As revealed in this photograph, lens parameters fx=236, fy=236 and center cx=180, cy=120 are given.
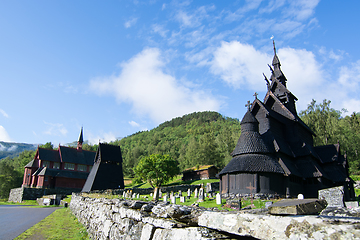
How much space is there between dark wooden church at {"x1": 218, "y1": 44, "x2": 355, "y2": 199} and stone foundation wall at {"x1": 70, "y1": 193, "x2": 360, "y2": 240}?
21.9 meters

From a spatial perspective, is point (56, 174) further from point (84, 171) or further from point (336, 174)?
point (336, 174)

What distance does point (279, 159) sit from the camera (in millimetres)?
28875

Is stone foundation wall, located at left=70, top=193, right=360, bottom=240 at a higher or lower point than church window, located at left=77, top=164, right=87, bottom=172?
lower

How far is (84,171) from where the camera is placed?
233 ft

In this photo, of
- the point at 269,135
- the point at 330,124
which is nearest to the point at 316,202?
the point at 269,135

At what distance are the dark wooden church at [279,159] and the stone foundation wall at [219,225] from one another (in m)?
21.9

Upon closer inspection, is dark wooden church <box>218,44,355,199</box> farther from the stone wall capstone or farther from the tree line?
the stone wall capstone

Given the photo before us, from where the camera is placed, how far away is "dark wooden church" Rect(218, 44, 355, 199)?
26016 mm

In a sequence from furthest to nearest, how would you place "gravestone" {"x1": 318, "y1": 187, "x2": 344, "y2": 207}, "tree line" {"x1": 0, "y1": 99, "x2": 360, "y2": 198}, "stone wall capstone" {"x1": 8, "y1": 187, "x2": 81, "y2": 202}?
1. "stone wall capstone" {"x1": 8, "y1": 187, "x2": 81, "y2": 202}
2. "tree line" {"x1": 0, "y1": 99, "x2": 360, "y2": 198}
3. "gravestone" {"x1": 318, "y1": 187, "x2": 344, "y2": 207}

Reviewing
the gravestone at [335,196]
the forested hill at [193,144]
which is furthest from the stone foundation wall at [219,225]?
the forested hill at [193,144]

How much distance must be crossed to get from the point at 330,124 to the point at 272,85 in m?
17.1

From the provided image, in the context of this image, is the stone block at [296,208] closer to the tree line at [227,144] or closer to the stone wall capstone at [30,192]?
the tree line at [227,144]

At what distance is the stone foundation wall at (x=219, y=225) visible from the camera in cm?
210

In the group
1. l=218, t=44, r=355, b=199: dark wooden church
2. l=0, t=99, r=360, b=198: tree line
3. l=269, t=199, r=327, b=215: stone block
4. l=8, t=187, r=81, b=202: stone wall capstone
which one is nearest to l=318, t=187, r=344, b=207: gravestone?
l=269, t=199, r=327, b=215: stone block
